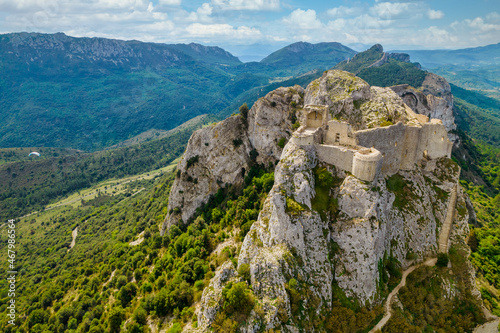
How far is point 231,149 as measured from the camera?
287 feet

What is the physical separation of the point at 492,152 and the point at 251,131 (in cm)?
19133

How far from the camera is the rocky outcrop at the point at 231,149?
8231 centimetres

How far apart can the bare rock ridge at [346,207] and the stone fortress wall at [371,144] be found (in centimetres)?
21

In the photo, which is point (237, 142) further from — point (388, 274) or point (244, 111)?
point (388, 274)

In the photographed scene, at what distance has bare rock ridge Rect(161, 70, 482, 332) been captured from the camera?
4591cm

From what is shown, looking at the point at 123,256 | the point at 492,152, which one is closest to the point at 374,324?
the point at 123,256

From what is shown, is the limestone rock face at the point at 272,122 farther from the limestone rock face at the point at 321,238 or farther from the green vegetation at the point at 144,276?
the limestone rock face at the point at 321,238

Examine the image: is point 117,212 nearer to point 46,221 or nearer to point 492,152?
point 46,221

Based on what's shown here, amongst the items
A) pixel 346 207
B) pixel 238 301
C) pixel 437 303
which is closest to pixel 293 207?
Answer: pixel 346 207

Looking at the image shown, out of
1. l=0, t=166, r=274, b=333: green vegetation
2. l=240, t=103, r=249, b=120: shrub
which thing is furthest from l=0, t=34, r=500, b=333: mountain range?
l=240, t=103, r=249, b=120: shrub

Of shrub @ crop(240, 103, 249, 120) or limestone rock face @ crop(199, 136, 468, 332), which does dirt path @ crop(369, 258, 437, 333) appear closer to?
limestone rock face @ crop(199, 136, 468, 332)

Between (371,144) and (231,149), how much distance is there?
43.8 meters

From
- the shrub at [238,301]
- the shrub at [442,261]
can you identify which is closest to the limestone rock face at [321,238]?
the shrub at [238,301]

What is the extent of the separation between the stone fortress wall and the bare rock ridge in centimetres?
21
